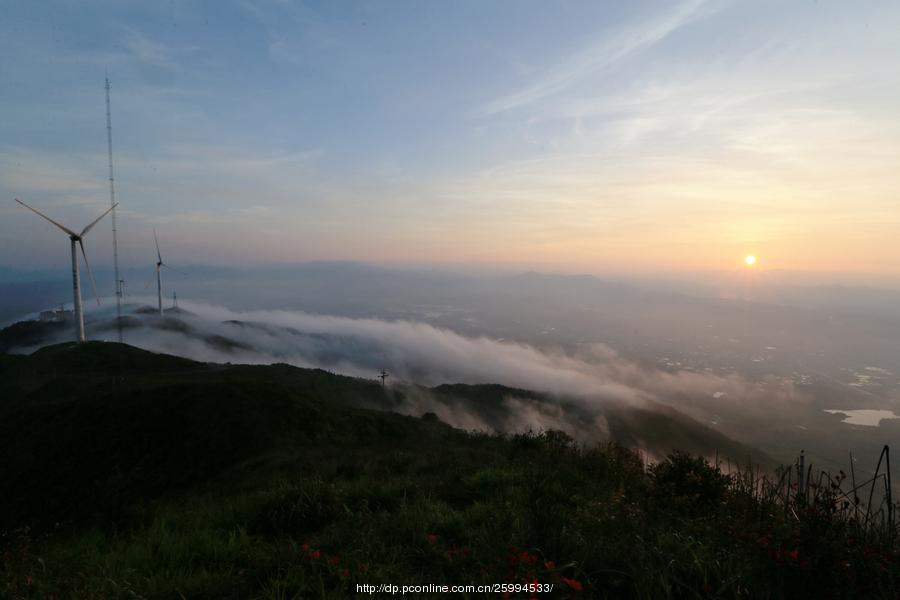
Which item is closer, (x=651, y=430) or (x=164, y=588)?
(x=164, y=588)

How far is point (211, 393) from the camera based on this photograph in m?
38.9

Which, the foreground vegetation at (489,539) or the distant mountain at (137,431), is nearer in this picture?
the foreground vegetation at (489,539)

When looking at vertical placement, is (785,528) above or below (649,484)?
above

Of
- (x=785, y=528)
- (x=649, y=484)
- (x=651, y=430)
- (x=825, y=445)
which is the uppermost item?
(x=785, y=528)

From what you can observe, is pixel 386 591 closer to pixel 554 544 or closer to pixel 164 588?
pixel 554 544

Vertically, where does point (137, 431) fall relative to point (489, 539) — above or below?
below

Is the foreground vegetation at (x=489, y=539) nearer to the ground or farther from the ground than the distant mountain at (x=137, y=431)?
farther from the ground

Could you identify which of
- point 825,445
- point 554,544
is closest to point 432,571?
point 554,544

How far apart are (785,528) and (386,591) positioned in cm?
539

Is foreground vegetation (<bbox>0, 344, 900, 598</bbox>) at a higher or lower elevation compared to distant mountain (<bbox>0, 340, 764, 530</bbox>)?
higher

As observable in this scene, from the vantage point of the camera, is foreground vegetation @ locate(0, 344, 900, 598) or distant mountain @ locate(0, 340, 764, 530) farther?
distant mountain @ locate(0, 340, 764, 530)

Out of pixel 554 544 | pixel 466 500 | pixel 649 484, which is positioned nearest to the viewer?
pixel 554 544

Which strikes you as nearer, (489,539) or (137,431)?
(489,539)

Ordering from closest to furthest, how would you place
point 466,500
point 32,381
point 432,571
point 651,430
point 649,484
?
point 432,571 → point 466,500 → point 649,484 → point 32,381 → point 651,430
